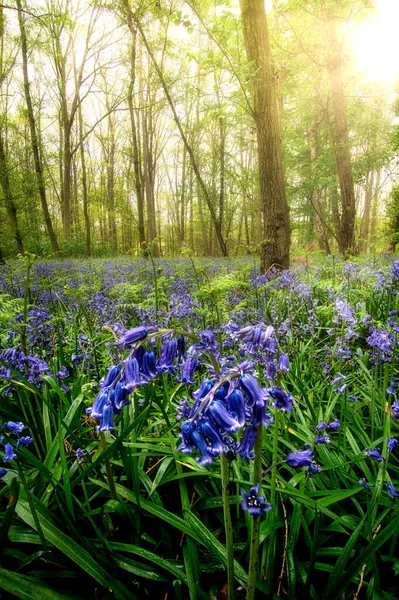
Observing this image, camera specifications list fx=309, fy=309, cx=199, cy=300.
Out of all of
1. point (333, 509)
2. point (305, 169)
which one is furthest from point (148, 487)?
point (305, 169)

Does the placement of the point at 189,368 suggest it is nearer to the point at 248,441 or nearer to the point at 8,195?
the point at 248,441

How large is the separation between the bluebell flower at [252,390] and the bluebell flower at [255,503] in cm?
26

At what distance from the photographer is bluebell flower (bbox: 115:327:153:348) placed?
2.66 feet

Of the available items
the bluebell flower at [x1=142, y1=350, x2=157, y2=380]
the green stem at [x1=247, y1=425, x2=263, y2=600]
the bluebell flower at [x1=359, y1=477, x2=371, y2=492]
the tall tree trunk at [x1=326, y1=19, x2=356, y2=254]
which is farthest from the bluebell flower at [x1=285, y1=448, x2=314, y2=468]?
the tall tree trunk at [x1=326, y1=19, x2=356, y2=254]

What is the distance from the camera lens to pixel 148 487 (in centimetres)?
159

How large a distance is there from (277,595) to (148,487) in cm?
71

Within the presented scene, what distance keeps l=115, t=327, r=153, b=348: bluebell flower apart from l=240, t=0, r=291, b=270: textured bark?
517 centimetres

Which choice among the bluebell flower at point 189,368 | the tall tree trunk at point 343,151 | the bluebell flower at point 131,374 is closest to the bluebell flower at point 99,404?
the bluebell flower at point 131,374

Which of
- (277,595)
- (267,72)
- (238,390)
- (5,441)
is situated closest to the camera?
(238,390)

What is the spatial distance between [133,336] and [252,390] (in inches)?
13.3

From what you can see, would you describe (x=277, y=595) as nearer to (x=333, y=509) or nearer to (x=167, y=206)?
(x=333, y=509)

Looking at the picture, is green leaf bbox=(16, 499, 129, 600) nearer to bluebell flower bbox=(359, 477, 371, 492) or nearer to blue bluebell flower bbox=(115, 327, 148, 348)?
blue bluebell flower bbox=(115, 327, 148, 348)

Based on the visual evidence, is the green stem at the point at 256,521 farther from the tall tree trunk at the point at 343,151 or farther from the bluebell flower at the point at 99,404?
the tall tree trunk at the point at 343,151

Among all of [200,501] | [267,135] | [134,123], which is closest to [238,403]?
[200,501]
